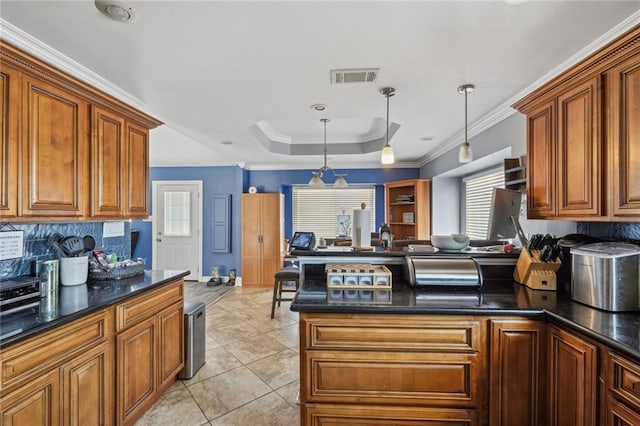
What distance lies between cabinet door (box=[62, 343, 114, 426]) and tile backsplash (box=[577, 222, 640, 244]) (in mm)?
3188

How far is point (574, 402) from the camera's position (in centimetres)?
142

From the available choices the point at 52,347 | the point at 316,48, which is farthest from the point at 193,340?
the point at 316,48

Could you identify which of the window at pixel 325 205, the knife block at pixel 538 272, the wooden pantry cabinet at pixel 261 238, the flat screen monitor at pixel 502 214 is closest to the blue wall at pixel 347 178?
the window at pixel 325 205

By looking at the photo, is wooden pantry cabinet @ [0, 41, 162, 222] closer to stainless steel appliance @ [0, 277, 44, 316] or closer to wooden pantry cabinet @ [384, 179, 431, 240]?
stainless steel appliance @ [0, 277, 44, 316]

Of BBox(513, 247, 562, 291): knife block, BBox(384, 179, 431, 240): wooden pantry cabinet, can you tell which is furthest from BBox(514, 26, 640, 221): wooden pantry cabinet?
BBox(384, 179, 431, 240): wooden pantry cabinet

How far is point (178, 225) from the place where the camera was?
20.5 ft

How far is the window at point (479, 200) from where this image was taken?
3969 millimetres

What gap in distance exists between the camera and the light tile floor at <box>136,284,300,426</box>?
2152mm

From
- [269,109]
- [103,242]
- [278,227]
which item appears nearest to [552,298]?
[269,109]

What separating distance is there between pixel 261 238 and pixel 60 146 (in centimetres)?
402

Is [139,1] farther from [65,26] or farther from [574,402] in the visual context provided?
[574,402]

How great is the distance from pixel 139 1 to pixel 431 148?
4.17 meters

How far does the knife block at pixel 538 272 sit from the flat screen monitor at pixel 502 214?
0.23m

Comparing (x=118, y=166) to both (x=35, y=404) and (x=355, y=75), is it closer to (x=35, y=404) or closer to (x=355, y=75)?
(x=35, y=404)
